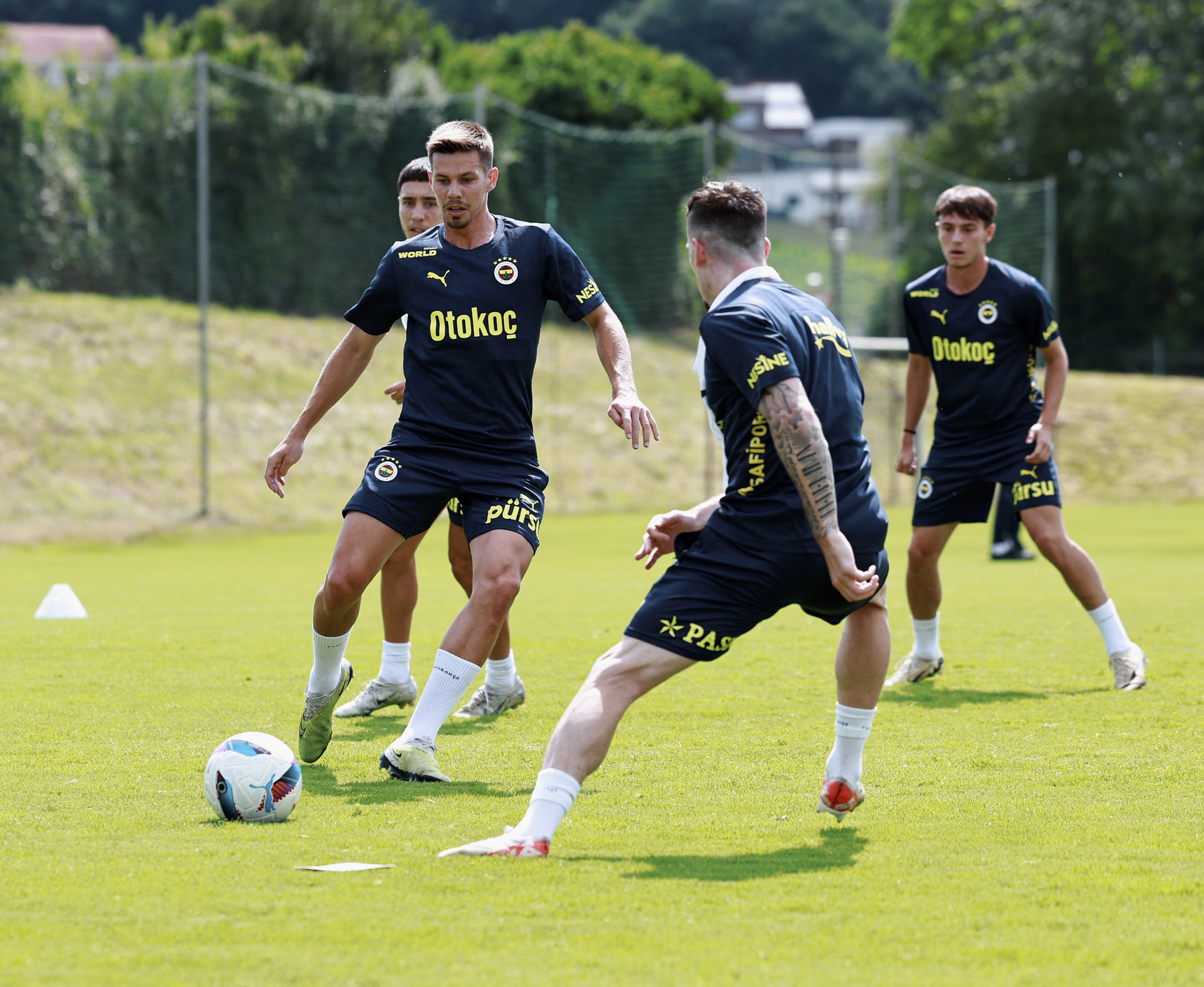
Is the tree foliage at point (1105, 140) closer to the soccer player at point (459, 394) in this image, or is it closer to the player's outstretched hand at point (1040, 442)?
the player's outstretched hand at point (1040, 442)

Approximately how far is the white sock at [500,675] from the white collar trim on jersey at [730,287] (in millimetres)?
2766

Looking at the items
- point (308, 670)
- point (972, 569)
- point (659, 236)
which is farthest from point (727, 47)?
point (308, 670)

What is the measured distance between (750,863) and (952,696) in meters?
3.45

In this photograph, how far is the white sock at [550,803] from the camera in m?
4.18

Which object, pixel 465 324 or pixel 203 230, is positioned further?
pixel 203 230

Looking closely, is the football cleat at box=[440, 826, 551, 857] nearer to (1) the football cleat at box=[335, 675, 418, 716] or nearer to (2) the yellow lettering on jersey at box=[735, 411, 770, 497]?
(2) the yellow lettering on jersey at box=[735, 411, 770, 497]

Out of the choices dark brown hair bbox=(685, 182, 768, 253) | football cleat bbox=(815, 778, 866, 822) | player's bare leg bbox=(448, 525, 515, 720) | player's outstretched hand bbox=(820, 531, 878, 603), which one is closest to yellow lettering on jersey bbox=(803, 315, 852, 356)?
dark brown hair bbox=(685, 182, 768, 253)

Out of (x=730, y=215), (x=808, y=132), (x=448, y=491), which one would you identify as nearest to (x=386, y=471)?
(x=448, y=491)

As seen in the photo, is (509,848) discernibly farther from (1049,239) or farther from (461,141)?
(1049,239)

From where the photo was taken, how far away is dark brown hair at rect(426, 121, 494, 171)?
18.2 ft

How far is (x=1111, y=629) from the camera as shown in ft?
25.5

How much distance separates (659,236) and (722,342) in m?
23.2

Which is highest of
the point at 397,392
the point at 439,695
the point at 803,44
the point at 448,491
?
the point at 803,44

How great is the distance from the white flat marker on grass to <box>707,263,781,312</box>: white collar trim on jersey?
172cm
